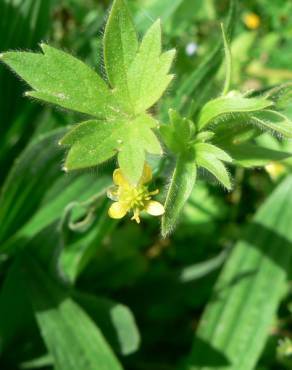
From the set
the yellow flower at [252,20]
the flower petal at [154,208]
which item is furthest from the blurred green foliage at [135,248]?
the flower petal at [154,208]

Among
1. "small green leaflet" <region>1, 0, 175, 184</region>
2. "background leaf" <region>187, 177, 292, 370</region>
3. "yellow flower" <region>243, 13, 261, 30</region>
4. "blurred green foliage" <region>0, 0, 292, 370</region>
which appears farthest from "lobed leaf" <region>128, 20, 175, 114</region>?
"yellow flower" <region>243, 13, 261, 30</region>

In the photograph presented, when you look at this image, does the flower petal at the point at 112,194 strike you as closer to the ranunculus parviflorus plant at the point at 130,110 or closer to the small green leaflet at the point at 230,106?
the ranunculus parviflorus plant at the point at 130,110

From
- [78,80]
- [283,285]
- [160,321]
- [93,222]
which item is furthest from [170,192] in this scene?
[160,321]

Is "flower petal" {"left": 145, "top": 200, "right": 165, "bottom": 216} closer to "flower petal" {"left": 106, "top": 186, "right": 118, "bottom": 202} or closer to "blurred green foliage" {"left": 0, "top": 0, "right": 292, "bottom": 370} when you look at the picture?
"flower petal" {"left": 106, "top": 186, "right": 118, "bottom": 202}

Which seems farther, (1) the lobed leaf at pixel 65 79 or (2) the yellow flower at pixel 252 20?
(2) the yellow flower at pixel 252 20

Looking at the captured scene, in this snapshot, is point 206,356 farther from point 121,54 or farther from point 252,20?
point 252,20

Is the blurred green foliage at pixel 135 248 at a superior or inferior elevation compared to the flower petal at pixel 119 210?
inferior

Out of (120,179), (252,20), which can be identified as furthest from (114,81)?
(252,20)
